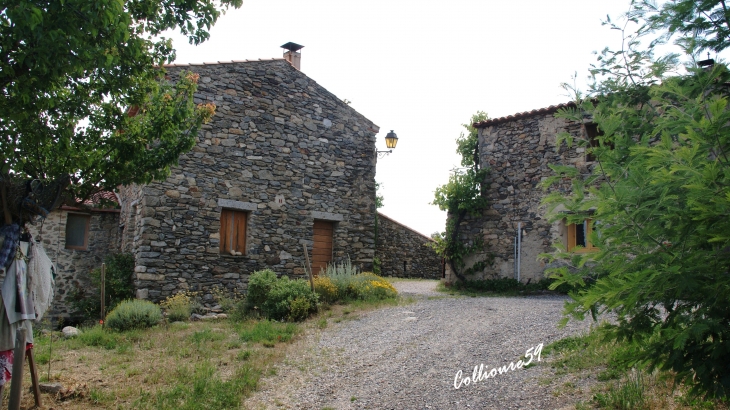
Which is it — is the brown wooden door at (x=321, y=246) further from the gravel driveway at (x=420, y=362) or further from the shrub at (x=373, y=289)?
the gravel driveway at (x=420, y=362)

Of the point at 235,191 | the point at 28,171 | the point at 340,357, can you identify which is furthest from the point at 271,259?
the point at 28,171

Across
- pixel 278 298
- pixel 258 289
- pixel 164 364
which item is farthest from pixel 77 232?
pixel 164 364

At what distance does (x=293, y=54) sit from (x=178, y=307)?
7219 mm

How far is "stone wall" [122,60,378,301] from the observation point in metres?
10.8

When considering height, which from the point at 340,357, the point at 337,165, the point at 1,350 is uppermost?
the point at 337,165

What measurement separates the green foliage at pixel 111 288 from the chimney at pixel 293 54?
628 cm

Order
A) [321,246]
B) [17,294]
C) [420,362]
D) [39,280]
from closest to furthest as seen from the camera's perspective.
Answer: [17,294] → [39,280] → [420,362] → [321,246]

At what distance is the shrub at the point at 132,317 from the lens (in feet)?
28.3

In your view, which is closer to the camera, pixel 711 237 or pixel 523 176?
pixel 711 237

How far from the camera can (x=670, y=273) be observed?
262 cm

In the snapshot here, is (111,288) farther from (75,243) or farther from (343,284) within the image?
(343,284)

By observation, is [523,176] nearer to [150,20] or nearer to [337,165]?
[337,165]

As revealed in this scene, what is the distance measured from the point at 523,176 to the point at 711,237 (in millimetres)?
10092

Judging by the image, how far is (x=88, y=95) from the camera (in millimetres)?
5391
